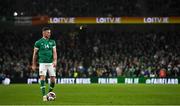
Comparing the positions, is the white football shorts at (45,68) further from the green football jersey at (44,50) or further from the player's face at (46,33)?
the player's face at (46,33)

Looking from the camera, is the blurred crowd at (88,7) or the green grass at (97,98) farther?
the blurred crowd at (88,7)

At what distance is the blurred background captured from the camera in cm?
3619

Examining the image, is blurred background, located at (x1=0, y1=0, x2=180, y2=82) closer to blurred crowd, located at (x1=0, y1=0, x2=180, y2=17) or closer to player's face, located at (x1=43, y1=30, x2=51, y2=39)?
blurred crowd, located at (x1=0, y1=0, x2=180, y2=17)

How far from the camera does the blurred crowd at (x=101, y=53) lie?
118 feet

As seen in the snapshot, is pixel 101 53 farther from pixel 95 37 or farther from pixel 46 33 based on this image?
pixel 46 33

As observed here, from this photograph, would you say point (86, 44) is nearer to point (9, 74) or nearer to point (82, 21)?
point (82, 21)

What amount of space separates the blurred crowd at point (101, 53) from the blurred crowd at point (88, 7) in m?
1.73

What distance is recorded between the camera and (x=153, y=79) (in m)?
34.1

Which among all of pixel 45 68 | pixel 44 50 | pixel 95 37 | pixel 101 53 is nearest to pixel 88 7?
pixel 95 37

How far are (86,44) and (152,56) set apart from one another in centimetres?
615

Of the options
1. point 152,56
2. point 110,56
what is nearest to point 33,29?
point 110,56

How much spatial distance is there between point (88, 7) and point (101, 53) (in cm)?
575

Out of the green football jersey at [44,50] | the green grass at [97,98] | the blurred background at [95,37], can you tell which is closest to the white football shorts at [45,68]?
the green football jersey at [44,50]

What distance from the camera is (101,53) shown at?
1578 inches
